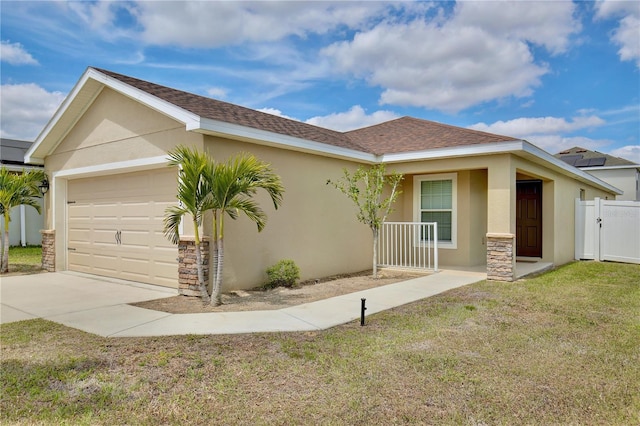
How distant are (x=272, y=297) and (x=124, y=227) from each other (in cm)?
422

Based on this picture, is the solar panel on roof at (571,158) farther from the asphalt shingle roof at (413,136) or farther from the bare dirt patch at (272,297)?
the bare dirt patch at (272,297)

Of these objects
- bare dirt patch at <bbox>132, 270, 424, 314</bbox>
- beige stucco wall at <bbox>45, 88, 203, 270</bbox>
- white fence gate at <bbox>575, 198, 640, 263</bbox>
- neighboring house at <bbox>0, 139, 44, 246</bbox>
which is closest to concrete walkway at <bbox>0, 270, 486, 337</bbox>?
bare dirt patch at <bbox>132, 270, 424, 314</bbox>

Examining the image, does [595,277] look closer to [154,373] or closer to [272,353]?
A: [272,353]

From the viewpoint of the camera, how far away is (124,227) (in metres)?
9.13

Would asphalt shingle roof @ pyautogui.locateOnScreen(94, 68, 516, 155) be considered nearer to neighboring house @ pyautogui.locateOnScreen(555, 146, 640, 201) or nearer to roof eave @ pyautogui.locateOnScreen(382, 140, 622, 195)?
roof eave @ pyautogui.locateOnScreen(382, 140, 622, 195)

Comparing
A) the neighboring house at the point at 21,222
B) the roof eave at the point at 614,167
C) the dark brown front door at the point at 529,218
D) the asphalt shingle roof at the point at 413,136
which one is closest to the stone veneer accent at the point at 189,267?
the asphalt shingle roof at the point at 413,136

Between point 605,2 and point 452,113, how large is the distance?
8622 millimetres

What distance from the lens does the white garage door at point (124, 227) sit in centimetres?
827

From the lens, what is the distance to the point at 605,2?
9523 mm

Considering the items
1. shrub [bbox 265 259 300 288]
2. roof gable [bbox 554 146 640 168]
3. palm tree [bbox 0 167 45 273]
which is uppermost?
roof gable [bbox 554 146 640 168]

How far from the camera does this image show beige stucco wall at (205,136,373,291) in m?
7.55

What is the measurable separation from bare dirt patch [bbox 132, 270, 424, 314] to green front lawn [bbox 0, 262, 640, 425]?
154 cm

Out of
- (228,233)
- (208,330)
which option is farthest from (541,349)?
(228,233)

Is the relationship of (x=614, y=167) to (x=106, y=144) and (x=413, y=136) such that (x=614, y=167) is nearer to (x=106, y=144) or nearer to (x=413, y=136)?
(x=413, y=136)
